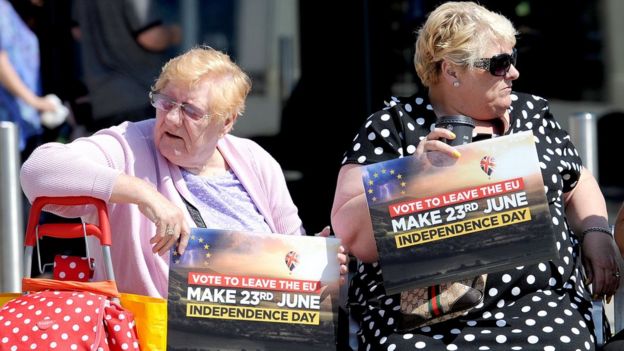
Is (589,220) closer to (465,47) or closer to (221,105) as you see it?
(465,47)

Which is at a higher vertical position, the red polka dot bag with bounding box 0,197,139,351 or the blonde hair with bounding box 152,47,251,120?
the blonde hair with bounding box 152,47,251,120

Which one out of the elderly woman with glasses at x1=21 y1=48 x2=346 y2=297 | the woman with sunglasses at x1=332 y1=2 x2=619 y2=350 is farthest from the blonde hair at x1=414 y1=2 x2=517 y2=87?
the elderly woman with glasses at x1=21 y1=48 x2=346 y2=297

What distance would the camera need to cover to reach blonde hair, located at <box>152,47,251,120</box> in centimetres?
334

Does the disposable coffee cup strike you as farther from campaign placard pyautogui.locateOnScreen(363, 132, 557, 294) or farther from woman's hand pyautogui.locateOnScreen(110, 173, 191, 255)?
woman's hand pyautogui.locateOnScreen(110, 173, 191, 255)

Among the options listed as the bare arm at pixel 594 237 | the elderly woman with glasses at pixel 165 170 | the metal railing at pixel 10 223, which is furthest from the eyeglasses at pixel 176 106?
the metal railing at pixel 10 223

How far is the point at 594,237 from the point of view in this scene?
3584mm

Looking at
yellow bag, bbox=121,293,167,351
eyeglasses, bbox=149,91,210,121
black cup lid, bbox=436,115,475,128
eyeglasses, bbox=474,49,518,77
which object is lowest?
yellow bag, bbox=121,293,167,351

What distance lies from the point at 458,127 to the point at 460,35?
407mm

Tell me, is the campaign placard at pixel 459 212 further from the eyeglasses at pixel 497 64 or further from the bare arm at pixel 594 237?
the bare arm at pixel 594 237

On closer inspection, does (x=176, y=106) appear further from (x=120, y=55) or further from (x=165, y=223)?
(x=120, y=55)

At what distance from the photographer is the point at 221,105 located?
338 cm

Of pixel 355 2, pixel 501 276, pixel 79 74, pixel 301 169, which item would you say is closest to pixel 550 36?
pixel 355 2

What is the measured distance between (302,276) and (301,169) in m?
2.67

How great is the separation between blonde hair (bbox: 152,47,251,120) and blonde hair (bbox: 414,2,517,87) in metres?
0.58
